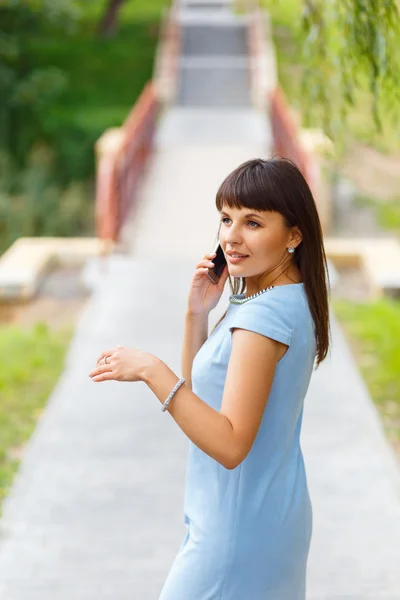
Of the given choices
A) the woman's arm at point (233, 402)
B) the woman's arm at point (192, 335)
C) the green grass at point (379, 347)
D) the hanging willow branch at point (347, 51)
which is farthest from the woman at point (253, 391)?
the green grass at point (379, 347)

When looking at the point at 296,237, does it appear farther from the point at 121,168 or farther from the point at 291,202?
the point at 121,168

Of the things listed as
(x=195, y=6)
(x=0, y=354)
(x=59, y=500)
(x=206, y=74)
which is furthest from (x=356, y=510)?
(x=195, y=6)

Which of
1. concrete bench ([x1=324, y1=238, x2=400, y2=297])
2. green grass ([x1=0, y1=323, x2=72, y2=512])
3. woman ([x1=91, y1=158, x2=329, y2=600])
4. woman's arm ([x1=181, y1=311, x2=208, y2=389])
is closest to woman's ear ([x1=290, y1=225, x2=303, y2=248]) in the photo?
woman ([x1=91, y1=158, x2=329, y2=600])

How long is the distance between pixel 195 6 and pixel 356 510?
23022 mm

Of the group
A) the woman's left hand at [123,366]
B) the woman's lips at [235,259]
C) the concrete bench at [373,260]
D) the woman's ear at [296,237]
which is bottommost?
the concrete bench at [373,260]

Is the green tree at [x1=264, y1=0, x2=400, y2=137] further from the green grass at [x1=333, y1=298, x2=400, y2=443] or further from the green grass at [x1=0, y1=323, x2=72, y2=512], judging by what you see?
the green grass at [x1=0, y1=323, x2=72, y2=512]

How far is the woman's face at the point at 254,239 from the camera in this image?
86.7 inches

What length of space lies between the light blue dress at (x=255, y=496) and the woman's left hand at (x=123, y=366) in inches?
8.6

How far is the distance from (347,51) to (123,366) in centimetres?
234

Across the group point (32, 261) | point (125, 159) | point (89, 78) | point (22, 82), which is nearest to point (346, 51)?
point (32, 261)

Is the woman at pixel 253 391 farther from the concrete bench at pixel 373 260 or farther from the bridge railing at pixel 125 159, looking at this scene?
the bridge railing at pixel 125 159

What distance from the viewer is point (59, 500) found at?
4.96 meters

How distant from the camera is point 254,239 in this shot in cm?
220

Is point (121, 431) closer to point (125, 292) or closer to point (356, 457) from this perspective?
point (356, 457)
